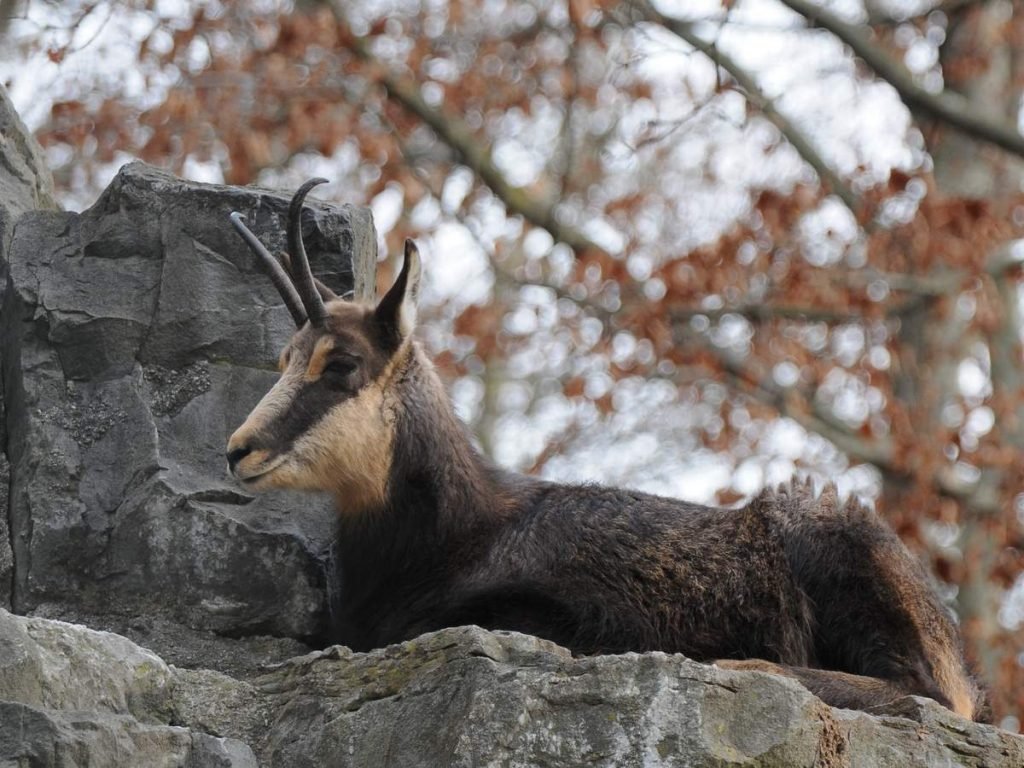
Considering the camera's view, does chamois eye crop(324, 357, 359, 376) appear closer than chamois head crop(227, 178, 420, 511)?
No

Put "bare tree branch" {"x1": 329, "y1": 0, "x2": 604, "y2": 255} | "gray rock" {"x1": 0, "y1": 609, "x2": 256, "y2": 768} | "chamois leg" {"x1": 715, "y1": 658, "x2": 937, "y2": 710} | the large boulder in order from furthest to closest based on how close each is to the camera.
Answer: "bare tree branch" {"x1": 329, "y1": 0, "x2": 604, "y2": 255} → "chamois leg" {"x1": 715, "y1": 658, "x2": 937, "y2": 710} → the large boulder → "gray rock" {"x1": 0, "y1": 609, "x2": 256, "y2": 768}

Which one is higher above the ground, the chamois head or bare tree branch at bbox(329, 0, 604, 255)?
bare tree branch at bbox(329, 0, 604, 255)

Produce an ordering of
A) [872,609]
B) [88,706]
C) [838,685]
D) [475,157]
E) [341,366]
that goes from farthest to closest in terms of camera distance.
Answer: [475,157], [341,366], [872,609], [838,685], [88,706]

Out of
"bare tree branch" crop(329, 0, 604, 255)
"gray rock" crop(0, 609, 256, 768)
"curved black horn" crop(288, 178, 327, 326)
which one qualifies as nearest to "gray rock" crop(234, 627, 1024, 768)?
"gray rock" crop(0, 609, 256, 768)

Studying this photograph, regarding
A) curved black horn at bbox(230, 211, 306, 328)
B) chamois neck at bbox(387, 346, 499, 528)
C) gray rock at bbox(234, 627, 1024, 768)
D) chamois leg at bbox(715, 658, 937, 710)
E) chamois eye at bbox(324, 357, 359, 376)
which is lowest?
gray rock at bbox(234, 627, 1024, 768)

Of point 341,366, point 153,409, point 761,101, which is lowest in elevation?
point 153,409

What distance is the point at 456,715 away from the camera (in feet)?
16.7

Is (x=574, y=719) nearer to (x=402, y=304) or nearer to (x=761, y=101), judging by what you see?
(x=402, y=304)

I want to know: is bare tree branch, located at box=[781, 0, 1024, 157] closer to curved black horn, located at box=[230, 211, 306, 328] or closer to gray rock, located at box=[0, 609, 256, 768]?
curved black horn, located at box=[230, 211, 306, 328]

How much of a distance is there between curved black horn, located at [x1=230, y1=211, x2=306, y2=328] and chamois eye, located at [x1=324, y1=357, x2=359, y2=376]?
0.83 ft

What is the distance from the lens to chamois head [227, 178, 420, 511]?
6.60 metres

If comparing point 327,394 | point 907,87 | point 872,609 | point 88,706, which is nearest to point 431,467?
point 327,394

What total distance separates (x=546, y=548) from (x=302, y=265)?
4.90ft

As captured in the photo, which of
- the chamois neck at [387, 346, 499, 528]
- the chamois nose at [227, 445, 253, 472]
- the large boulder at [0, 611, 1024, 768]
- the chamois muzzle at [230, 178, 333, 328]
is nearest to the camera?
the large boulder at [0, 611, 1024, 768]
